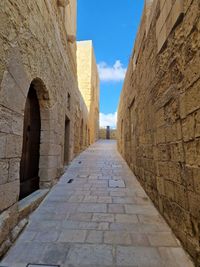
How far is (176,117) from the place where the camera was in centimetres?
200

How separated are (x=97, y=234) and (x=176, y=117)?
159 centimetres

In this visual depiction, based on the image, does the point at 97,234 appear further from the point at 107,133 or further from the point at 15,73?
the point at 107,133

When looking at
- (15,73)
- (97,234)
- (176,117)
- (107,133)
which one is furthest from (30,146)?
(107,133)

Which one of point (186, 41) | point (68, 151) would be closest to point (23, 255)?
point (186, 41)

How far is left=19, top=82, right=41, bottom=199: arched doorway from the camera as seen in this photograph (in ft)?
9.38

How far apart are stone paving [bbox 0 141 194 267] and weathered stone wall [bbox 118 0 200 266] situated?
0.76ft

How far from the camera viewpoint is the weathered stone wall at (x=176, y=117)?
1569mm

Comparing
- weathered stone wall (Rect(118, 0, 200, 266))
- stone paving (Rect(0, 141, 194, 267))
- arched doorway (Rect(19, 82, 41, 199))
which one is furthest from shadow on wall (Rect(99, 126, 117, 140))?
weathered stone wall (Rect(118, 0, 200, 266))

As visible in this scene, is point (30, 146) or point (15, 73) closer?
point (15, 73)

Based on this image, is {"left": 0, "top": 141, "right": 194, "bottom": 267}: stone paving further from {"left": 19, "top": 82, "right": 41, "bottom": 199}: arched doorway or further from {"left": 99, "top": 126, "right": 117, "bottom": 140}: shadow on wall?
{"left": 99, "top": 126, "right": 117, "bottom": 140}: shadow on wall

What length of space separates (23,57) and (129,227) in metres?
2.44

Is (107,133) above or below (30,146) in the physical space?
above

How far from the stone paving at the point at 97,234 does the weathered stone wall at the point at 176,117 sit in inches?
9.1

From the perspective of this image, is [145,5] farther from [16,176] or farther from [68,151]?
[68,151]
